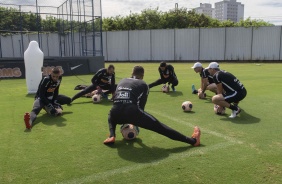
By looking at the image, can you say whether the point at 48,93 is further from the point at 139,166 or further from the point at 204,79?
the point at 204,79

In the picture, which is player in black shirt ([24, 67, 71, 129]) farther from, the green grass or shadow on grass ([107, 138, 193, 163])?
shadow on grass ([107, 138, 193, 163])

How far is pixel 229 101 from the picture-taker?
25.2ft

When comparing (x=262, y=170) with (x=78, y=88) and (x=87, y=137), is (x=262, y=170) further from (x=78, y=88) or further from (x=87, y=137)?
(x=78, y=88)

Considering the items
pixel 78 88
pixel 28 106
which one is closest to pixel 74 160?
pixel 28 106

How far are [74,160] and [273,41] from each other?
33804 mm

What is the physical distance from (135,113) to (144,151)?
0.70 m

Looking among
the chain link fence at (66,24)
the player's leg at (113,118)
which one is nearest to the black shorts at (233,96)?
the player's leg at (113,118)

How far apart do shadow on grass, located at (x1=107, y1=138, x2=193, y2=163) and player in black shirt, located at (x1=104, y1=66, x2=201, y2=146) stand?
20 cm

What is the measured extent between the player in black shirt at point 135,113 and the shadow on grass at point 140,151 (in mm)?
203

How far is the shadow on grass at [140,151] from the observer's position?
4.81 metres

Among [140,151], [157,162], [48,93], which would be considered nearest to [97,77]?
[48,93]

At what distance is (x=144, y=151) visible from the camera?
5.15m

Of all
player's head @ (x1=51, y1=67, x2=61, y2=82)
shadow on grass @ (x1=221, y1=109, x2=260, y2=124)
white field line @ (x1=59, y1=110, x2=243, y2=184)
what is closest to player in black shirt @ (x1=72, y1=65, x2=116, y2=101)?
player's head @ (x1=51, y1=67, x2=61, y2=82)

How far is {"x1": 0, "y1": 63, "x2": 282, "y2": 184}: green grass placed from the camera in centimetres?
412
